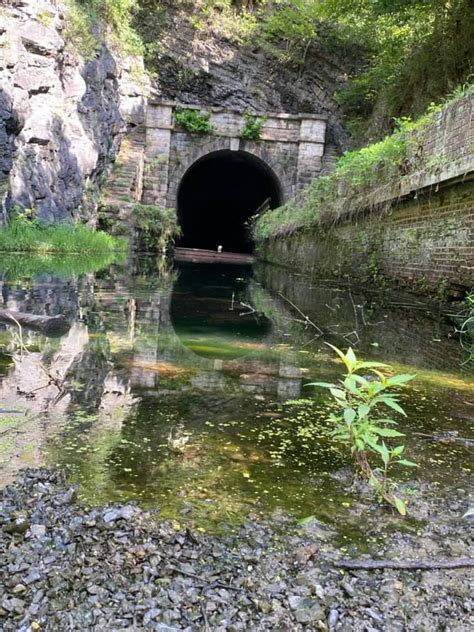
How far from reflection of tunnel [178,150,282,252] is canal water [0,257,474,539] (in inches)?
837

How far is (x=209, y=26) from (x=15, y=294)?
24.6 m

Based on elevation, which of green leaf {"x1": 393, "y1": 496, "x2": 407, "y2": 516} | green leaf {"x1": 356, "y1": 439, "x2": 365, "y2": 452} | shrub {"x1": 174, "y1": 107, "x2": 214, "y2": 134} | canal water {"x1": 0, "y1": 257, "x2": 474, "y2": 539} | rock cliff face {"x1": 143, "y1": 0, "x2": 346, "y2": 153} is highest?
rock cliff face {"x1": 143, "y1": 0, "x2": 346, "y2": 153}

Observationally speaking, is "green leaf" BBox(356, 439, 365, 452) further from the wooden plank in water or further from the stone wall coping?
the stone wall coping

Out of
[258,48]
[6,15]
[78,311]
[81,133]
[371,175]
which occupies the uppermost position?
[258,48]

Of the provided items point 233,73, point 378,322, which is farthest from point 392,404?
point 233,73

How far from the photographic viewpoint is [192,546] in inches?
57.0

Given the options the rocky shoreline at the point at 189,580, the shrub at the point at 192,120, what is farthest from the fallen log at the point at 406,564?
the shrub at the point at 192,120

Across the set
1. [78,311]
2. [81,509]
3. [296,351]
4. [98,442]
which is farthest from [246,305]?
[81,509]

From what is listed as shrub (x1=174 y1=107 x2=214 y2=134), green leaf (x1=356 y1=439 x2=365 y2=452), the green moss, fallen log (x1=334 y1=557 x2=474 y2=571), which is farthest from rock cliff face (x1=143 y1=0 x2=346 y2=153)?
fallen log (x1=334 y1=557 x2=474 y2=571)

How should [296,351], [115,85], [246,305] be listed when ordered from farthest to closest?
[115,85] → [246,305] → [296,351]

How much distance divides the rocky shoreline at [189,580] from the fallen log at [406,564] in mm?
13

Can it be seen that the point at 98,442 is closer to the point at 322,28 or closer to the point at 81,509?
the point at 81,509

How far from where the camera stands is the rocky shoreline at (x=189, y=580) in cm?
120

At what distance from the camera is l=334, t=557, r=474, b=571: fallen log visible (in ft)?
4.62
